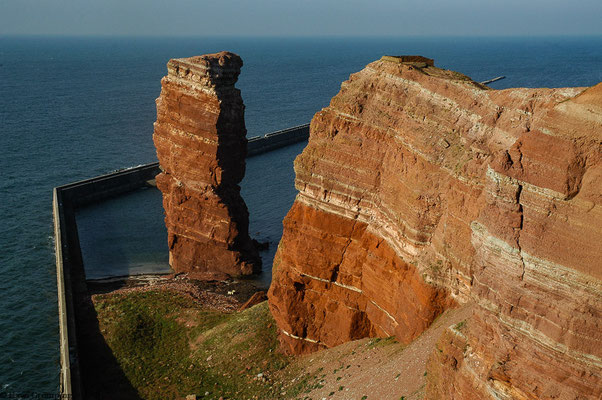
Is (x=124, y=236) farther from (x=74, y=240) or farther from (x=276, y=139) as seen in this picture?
(x=276, y=139)

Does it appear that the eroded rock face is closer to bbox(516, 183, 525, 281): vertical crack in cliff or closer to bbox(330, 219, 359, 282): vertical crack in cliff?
bbox(330, 219, 359, 282): vertical crack in cliff

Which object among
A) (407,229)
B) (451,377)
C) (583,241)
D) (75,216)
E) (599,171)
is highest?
(599,171)

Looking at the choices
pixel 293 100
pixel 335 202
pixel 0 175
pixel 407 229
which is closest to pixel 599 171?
pixel 407 229

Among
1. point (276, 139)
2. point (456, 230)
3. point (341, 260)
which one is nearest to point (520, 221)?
point (456, 230)

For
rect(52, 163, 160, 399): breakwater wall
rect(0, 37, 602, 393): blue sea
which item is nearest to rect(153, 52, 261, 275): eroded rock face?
rect(52, 163, 160, 399): breakwater wall

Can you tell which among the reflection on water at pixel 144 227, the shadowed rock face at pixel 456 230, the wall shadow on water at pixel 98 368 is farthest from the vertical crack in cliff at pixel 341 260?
the reflection on water at pixel 144 227

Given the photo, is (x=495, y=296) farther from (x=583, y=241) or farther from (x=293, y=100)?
(x=293, y=100)
